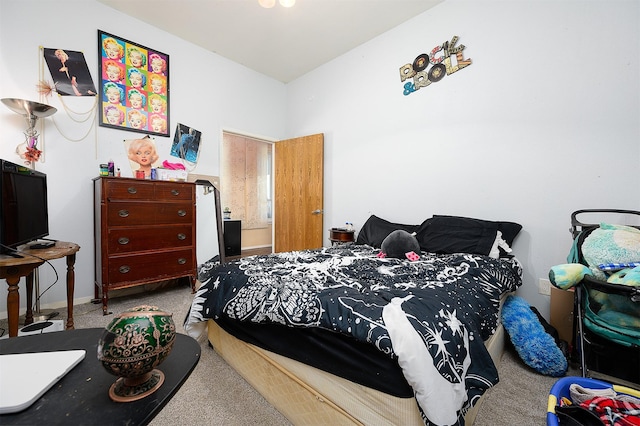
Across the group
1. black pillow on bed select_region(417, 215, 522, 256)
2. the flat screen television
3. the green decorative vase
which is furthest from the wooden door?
the green decorative vase

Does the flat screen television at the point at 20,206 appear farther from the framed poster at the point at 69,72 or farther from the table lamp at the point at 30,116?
the framed poster at the point at 69,72

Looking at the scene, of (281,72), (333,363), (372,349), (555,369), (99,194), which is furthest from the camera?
(281,72)

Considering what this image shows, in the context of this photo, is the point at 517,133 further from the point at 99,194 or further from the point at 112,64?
the point at 112,64

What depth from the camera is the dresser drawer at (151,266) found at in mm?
2467

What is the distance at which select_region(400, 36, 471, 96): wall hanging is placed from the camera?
259 centimetres

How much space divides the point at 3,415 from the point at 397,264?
1802mm

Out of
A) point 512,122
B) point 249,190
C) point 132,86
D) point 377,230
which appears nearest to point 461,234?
point 377,230

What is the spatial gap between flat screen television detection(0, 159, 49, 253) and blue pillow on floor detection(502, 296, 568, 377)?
3.11 meters

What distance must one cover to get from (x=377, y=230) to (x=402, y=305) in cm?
182

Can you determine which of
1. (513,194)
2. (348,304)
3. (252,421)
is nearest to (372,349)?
(348,304)

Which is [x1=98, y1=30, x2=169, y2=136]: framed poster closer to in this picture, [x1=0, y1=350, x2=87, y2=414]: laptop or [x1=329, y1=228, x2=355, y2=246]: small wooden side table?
[x1=329, y1=228, x2=355, y2=246]: small wooden side table

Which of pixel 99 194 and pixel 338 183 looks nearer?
pixel 99 194

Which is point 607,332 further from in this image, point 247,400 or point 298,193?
point 298,193

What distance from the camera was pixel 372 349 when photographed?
97 centimetres
